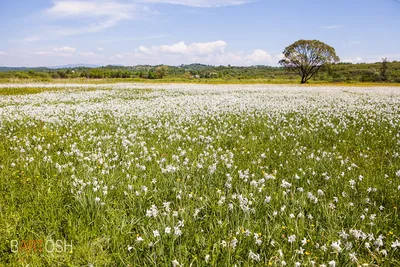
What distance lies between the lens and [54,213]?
12.3 feet

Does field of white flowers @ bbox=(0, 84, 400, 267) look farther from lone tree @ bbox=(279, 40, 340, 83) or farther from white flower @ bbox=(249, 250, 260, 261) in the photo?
lone tree @ bbox=(279, 40, 340, 83)

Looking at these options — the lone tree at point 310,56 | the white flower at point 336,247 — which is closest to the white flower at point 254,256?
the white flower at point 336,247

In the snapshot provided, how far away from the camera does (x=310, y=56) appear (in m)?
64.4

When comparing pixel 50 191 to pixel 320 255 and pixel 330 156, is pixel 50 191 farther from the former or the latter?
pixel 330 156

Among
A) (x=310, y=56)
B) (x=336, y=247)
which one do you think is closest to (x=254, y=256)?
(x=336, y=247)

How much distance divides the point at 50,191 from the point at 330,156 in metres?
5.73

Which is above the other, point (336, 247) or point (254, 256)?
point (336, 247)

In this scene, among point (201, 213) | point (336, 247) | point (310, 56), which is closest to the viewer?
point (336, 247)

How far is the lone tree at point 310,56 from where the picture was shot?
208 ft

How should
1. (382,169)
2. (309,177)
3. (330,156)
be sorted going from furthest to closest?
1. (330,156)
2. (382,169)
3. (309,177)

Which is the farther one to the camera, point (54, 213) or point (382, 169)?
point (382, 169)

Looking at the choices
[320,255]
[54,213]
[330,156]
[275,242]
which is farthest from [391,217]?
[54,213]

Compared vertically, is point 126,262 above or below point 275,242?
below

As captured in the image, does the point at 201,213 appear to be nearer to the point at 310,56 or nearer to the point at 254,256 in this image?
the point at 254,256
